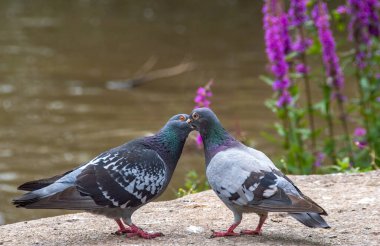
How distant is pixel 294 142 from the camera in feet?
24.1

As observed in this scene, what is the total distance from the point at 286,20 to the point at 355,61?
0.75 m

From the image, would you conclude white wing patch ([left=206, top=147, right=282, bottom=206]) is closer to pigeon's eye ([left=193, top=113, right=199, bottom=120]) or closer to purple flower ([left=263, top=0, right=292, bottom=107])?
Answer: pigeon's eye ([left=193, top=113, right=199, bottom=120])

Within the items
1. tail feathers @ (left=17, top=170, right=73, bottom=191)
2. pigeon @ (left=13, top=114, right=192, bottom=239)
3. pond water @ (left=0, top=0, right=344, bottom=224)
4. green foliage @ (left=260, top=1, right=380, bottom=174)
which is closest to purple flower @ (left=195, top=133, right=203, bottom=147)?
pond water @ (left=0, top=0, right=344, bottom=224)

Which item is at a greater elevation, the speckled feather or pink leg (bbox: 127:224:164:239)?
the speckled feather

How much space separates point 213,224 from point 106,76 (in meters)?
8.71

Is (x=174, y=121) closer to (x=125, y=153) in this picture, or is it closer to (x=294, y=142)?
(x=125, y=153)

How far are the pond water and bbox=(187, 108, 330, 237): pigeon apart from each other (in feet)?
7.03

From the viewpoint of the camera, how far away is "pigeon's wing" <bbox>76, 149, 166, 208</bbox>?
15.9ft

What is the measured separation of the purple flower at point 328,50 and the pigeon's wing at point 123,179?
262cm

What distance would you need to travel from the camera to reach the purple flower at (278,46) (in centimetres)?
712

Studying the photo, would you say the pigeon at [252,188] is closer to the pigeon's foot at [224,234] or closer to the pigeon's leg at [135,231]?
the pigeon's foot at [224,234]

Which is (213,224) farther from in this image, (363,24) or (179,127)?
(363,24)

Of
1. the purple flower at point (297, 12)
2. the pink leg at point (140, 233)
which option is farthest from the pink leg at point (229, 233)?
the purple flower at point (297, 12)

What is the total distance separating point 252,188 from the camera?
4.71m
